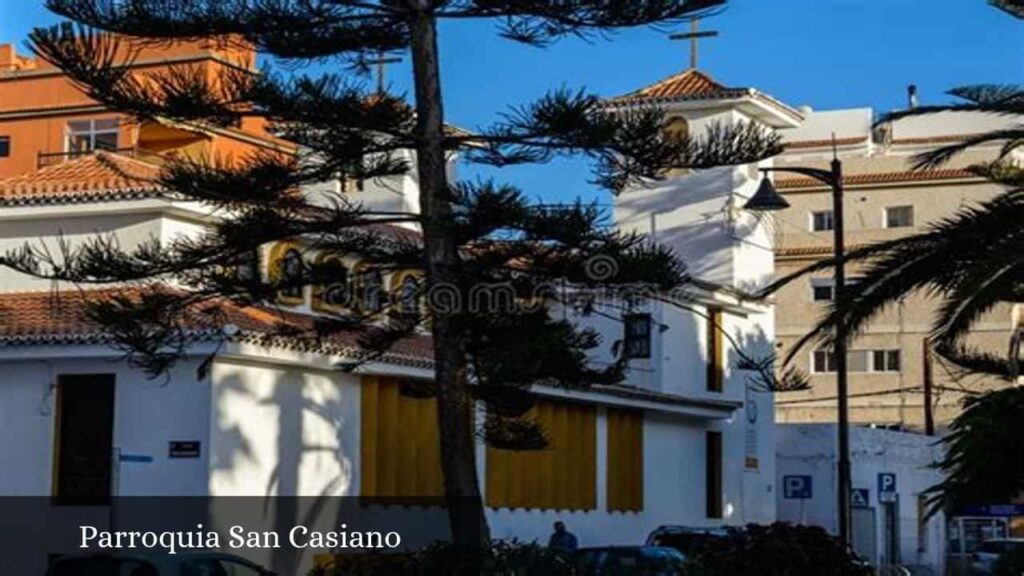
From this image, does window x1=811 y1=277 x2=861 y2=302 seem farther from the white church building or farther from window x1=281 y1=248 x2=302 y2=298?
window x1=281 y1=248 x2=302 y2=298

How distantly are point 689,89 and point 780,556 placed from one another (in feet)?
106

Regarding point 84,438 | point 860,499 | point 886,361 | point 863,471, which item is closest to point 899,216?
point 886,361

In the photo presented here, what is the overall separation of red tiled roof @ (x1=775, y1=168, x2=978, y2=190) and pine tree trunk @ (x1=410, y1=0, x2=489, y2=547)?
171ft

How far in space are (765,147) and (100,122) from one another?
1450 inches

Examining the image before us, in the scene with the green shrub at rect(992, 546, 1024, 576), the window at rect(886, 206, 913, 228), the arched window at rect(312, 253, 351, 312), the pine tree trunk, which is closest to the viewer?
the pine tree trunk

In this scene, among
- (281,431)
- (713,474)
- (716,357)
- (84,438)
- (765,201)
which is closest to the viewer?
(84,438)

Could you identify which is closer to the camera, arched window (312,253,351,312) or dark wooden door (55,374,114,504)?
arched window (312,253,351,312)

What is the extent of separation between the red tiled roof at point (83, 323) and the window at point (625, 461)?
860 cm

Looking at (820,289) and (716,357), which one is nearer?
(716,357)

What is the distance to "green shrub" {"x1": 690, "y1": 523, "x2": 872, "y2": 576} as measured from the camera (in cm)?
1484

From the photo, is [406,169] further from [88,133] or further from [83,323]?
[88,133]

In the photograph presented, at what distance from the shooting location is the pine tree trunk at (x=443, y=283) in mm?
15789

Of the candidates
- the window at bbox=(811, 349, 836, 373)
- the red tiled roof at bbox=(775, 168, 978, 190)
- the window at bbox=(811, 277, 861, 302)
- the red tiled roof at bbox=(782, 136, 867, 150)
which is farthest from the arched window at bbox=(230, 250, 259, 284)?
the red tiled roof at bbox=(782, 136, 867, 150)

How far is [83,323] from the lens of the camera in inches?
1051
